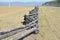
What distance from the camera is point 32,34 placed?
12.3m

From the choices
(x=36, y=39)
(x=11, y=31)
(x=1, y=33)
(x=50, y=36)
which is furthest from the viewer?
(x=50, y=36)

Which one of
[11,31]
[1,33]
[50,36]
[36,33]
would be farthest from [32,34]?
[1,33]

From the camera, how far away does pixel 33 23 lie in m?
12.9

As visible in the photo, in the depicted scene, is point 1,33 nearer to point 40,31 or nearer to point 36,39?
point 36,39

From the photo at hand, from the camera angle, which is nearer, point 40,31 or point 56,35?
point 56,35

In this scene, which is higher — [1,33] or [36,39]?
[1,33]

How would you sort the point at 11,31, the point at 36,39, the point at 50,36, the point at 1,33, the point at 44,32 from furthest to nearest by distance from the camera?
the point at 44,32 < the point at 50,36 < the point at 36,39 < the point at 11,31 < the point at 1,33

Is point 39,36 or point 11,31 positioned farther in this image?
point 39,36

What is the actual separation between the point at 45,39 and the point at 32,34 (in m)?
1.47

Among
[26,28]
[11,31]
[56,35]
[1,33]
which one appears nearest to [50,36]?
[56,35]

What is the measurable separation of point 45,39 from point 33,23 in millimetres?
2099

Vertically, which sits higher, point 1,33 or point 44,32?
point 1,33

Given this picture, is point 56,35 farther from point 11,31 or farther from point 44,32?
point 11,31

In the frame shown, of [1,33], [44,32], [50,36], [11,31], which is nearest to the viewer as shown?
[1,33]
